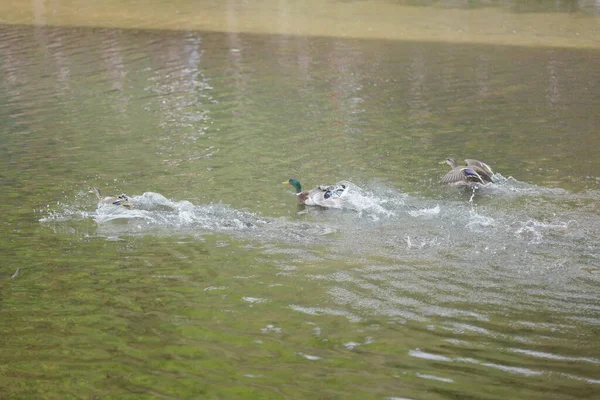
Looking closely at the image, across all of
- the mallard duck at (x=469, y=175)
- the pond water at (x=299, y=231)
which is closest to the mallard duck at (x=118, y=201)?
the pond water at (x=299, y=231)

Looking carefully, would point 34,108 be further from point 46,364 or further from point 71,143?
point 46,364

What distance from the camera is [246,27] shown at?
24781 mm

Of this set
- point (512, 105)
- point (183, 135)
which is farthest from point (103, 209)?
point (512, 105)

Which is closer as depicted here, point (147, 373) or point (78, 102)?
point (147, 373)

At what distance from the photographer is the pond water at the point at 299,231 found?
6.29 m

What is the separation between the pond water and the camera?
6.29 metres

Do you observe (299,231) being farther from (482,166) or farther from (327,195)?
(482,166)

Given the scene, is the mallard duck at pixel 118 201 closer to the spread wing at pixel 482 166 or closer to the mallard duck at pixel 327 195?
the mallard duck at pixel 327 195

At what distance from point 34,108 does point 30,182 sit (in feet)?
15.9

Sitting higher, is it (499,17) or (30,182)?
(499,17)

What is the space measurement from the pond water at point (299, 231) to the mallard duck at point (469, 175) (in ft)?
0.50

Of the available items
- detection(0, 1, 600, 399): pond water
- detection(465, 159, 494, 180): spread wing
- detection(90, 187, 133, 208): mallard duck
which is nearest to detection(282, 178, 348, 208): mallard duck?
detection(0, 1, 600, 399): pond water

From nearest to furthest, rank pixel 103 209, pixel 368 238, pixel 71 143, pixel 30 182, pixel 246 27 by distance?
pixel 368 238
pixel 103 209
pixel 30 182
pixel 71 143
pixel 246 27

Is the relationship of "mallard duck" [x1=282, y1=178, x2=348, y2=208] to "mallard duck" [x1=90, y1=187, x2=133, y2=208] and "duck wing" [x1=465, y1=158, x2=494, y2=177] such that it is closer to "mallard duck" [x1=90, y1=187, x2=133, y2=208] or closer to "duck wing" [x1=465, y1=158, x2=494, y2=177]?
"duck wing" [x1=465, y1=158, x2=494, y2=177]
